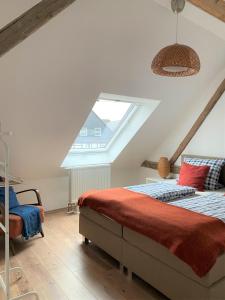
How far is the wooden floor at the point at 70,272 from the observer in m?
2.09

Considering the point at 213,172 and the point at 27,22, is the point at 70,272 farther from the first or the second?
the point at 213,172

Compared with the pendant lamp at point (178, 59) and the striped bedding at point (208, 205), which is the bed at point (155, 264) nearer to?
the striped bedding at point (208, 205)

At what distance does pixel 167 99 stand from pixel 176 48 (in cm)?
180

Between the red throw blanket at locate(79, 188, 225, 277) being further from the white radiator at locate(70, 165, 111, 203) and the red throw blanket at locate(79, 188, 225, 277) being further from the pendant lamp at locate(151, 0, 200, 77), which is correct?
the white radiator at locate(70, 165, 111, 203)

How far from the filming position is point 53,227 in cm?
350

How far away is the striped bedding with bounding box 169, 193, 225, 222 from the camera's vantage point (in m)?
2.21

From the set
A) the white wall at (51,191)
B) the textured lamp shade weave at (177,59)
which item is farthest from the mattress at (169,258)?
the white wall at (51,191)

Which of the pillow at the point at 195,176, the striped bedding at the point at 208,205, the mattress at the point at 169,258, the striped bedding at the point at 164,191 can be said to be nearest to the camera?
the mattress at the point at 169,258

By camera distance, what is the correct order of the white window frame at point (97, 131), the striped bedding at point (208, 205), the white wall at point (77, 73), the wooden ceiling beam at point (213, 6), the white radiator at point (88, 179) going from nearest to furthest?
the striped bedding at point (208, 205), the white wall at point (77, 73), the wooden ceiling beam at point (213, 6), the white radiator at point (88, 179), the white window frame at point (97, 131)

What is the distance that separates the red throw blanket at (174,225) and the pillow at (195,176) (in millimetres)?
1070

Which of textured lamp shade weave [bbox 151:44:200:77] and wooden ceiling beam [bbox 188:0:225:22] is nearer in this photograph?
textured lamp shade weave [bbox 151:44:200:77]

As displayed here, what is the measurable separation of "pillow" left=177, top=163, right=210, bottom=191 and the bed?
2.90 feet

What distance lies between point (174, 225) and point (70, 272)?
45.4 inches

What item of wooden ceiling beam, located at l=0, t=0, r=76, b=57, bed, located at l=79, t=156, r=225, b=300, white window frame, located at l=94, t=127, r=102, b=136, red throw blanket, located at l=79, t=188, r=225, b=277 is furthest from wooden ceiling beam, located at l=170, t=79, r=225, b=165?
wooden ceiling beam, located at l=0, t=0, r=76, b=57
